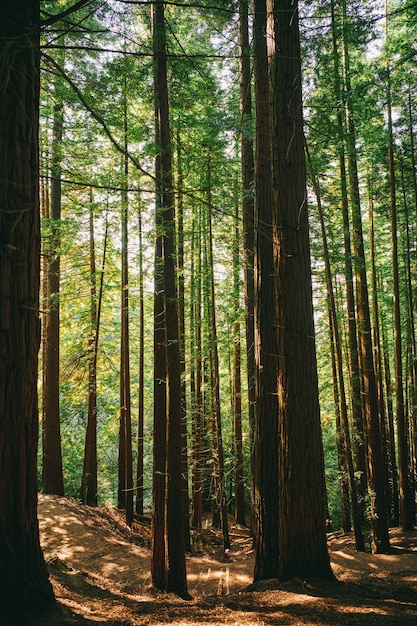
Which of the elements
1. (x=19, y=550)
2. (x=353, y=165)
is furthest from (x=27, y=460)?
(x=353, y=165)

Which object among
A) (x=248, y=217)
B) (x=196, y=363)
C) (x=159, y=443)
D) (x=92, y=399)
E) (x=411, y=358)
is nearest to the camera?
(x=159, y=443)

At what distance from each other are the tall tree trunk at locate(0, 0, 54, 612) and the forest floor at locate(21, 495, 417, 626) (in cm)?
38

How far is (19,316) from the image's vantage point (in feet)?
10.1

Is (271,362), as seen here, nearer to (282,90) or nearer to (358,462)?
(282,90)

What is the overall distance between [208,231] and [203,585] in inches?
286

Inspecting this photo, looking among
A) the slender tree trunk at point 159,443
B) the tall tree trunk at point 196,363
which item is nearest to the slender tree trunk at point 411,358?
the tall tree trunk at point 196,363

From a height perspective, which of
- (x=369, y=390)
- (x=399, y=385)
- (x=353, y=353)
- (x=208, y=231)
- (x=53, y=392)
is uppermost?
(x=208, y=231)

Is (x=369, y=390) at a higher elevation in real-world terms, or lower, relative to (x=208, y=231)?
lower

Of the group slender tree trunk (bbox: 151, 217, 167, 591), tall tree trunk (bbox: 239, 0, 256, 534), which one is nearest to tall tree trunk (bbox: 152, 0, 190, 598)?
slender tree trunk (bbox: 151, 217, 167, 591)

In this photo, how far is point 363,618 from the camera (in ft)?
10.7

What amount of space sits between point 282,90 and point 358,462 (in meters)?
9.46

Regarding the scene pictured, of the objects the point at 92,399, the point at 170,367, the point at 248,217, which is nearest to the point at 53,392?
the point at 92,399

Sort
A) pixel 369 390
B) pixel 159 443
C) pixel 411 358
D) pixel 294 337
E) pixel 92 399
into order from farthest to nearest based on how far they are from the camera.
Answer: pixel 411 358, pixel 92 399, pixel 369 390, pixel 159 443, pixel 294 337

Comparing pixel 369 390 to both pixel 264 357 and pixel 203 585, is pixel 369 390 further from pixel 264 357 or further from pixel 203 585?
pixel 203 585
